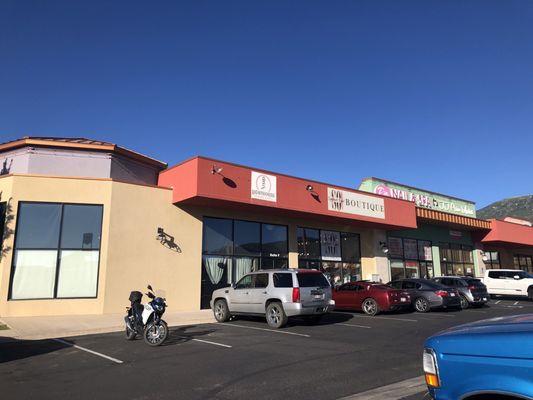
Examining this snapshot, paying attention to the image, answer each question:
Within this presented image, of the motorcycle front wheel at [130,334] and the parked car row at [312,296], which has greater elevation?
the parked car row at [312,296]

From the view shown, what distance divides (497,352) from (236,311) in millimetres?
12839

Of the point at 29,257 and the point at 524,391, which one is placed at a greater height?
the point at 29,257

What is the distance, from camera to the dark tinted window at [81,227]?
17234 mm

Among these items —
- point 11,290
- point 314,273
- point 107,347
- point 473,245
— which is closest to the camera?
point 107,347

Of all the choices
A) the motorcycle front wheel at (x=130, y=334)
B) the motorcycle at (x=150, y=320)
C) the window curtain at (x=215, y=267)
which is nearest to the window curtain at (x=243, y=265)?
the window curtain at (x=215, y=267)

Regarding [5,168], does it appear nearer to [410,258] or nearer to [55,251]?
[55,251]

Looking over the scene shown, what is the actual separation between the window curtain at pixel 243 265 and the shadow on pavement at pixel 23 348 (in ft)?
33.2

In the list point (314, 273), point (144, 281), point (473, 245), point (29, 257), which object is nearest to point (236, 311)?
point (314, 273)

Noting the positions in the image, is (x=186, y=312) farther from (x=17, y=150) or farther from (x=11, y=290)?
(x=17, y=150)

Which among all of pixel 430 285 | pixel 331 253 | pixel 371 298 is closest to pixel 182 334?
pixel 371 298

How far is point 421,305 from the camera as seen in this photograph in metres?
19.6

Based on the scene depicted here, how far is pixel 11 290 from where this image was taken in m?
16.2

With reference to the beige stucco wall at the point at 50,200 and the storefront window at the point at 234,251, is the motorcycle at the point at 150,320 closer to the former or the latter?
the beige stucco wall at the point at 50,200

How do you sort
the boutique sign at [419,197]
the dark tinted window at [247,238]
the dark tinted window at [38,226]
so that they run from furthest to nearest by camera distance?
the boutique sign at [419,197], the dark tinted window at [247,238], the dark tinted window at [38,226]
